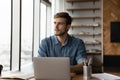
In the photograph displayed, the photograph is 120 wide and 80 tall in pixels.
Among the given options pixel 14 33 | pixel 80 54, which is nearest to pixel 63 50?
pixel 80 54

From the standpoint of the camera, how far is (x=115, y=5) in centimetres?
811

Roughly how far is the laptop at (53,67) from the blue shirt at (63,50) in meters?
0.77

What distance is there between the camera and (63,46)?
293cm

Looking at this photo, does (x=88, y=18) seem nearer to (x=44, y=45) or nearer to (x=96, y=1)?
(x=96, y=1)

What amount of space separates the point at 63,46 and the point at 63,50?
0.05 m

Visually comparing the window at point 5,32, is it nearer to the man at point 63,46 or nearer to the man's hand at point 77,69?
the man at point 63,46

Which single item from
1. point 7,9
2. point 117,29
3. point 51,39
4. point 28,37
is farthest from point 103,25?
point 51,39

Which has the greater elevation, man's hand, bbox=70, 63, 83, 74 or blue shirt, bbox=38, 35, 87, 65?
blue shirt, bbox=38, 35, 87, 65

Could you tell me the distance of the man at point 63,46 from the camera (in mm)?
2840

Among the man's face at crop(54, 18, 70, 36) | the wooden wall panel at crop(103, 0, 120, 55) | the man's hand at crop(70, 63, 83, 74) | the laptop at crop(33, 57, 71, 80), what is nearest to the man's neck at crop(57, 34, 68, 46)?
the man's face at crop(54, 18, 70, 36)

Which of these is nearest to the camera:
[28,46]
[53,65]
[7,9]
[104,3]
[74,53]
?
[53,65]

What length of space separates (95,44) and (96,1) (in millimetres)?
A: 1408

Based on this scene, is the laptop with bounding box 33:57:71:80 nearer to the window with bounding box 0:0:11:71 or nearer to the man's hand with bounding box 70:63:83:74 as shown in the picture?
the man's hand with bounding box 70:63:83:74

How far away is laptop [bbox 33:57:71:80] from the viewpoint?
6.79 ft
